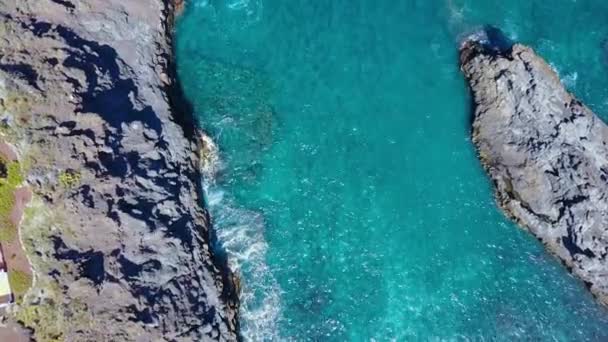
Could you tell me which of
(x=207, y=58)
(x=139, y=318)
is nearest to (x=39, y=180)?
(x=139, y=318)

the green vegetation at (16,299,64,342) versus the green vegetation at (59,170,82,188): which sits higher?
the green vegetation at (59,170,82,188)

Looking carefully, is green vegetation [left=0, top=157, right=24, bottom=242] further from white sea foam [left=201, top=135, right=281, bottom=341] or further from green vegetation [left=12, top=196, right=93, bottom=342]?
white sea foam [left=201, top=135, right=281, bottom=341]

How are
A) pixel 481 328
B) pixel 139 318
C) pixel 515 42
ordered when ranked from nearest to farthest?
pixel 139 318, pixel 481 328, pixel 515 42

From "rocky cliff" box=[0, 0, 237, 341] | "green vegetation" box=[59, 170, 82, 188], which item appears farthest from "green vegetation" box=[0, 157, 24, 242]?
"green vegetation" box=[59, 170, 82, 188]

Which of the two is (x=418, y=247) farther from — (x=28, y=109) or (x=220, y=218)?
(x=28, y=109)

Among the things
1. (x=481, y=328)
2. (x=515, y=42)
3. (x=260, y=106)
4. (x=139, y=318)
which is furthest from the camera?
(x=515, y=42)

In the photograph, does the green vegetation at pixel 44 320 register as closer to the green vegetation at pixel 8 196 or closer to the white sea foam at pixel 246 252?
the green vegetation at pixel 8 196

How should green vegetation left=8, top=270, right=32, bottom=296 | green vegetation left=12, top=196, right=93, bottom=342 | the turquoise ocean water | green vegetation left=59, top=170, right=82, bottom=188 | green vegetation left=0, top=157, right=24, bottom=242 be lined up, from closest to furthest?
green vegetation left=12, top=196, right=93, bottom=342
green vegetation left=8, top=270, right=32, bottom=296
green vegetation left=0, top=157, right=24, bottom=242
green vegetation left=59, top=170, right=82, bottom=188
the turquoise ocean water
